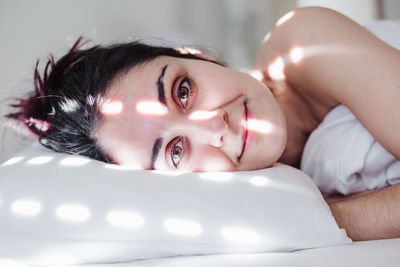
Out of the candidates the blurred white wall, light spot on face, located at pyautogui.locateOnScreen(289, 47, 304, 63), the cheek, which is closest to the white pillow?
the cheek

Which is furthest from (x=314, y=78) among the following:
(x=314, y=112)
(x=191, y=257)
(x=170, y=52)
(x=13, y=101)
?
(x=13, y=101)

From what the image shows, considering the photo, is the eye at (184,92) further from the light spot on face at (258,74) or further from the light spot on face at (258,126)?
the light spot on face at (258,74)

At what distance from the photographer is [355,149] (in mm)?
938

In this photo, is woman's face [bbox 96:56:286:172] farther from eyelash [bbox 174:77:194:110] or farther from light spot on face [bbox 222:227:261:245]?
light spot on face [bbox 222:227:261:245]

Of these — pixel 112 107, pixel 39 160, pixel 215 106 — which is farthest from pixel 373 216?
pixel 39 160

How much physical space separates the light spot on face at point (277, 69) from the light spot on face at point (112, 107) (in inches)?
22.7

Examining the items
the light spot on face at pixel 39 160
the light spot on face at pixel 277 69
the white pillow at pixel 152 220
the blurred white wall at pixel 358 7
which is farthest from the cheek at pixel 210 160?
the blurred white wall at pixel 358 7

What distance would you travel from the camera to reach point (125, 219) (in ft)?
2.29

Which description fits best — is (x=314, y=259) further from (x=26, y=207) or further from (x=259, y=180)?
(x=26, y=207)

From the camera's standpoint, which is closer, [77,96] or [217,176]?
[217,176]

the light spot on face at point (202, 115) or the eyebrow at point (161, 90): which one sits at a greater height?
the eyebrow at point (161, 90)

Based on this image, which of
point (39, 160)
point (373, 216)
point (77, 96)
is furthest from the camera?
point (77, 96)

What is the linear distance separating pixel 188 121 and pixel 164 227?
272 millimetres

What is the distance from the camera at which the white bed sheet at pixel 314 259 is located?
2.02 ft
